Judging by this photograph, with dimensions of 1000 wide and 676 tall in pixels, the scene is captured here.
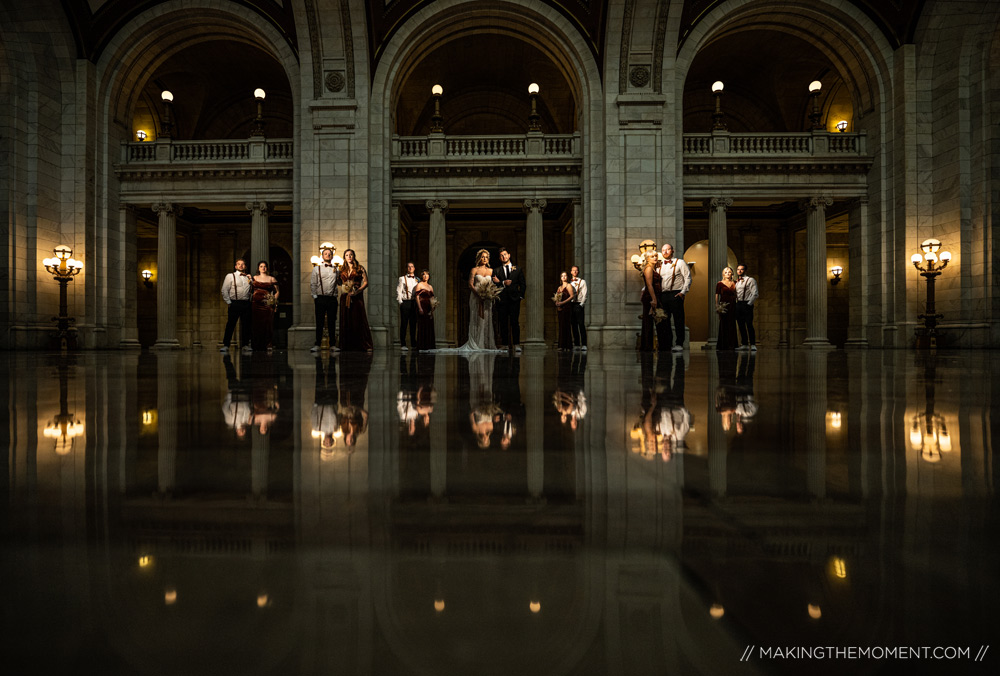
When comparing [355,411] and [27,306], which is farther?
[27,306]

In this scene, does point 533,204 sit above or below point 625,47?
below

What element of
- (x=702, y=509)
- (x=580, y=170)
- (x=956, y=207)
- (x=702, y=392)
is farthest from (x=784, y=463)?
(x=956, y=207)

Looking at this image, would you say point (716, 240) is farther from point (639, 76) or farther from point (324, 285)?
point (324, 285)

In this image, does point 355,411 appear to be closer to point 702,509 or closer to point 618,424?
point 618,424

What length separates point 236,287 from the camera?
11727mm

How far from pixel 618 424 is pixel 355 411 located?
66 cm

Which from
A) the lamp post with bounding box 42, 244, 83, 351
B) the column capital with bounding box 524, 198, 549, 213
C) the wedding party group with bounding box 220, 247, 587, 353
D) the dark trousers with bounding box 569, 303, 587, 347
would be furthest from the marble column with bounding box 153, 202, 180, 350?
the dark trousers with bounding box 569, 303, 587, 347

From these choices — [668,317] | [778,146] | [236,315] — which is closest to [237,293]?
[236,315]

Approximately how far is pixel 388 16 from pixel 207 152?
6.50 m

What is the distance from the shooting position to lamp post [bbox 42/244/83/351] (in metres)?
14.7

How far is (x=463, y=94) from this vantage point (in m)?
21.7

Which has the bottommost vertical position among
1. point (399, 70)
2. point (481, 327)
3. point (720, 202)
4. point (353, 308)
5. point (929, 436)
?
point (929, 436)

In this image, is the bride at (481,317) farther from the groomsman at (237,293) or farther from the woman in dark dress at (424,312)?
the groomsman at (237,293)

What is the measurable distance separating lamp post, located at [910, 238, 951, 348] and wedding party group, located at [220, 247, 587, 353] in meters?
8.11
